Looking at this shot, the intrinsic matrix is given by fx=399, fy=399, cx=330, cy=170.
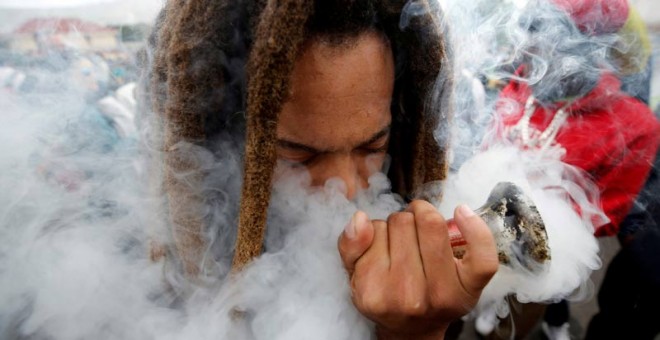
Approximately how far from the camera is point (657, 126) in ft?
8.73

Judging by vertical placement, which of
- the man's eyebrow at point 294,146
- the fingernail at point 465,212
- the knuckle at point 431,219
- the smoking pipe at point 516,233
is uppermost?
the man's eyebrow at point 294,146

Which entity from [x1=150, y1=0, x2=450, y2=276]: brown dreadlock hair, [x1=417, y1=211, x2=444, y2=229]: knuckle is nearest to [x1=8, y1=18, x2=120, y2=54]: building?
[x1=150, y1=0, x2=450, y2=276]: brown dreadlock hair

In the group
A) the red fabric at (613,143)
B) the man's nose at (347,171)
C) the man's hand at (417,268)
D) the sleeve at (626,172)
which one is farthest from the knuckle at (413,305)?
the sleeve at (626,172)

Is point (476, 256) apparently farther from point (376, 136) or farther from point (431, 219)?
point (376, 136)

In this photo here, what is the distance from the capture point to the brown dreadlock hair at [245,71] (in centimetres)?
118

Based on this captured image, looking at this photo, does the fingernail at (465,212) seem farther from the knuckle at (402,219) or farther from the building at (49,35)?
the building at (49,35)

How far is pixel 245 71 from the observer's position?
1.32 m

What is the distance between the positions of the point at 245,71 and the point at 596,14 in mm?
2241

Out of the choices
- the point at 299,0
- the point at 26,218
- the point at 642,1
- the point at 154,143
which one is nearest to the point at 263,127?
the point at 299,0

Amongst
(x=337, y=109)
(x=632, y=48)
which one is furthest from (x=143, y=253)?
(x=632, y=48)

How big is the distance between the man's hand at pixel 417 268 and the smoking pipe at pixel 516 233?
84 mm

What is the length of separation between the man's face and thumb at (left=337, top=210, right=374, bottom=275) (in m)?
0.31

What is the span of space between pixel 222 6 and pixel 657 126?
114 inches

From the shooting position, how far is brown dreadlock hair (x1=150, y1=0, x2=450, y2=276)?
118 cm
